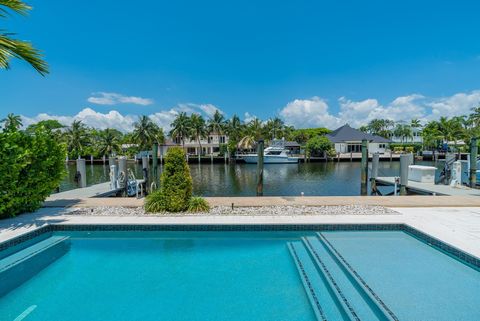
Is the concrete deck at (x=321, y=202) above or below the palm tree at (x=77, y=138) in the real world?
below

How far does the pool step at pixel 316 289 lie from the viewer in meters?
3.69

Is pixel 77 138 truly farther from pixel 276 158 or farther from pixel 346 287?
pixel 346 287

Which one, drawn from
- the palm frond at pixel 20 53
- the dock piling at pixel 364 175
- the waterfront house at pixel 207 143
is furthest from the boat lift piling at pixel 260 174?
the waterfront house at pixel 207 143

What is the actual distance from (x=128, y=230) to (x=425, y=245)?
6.89 meters

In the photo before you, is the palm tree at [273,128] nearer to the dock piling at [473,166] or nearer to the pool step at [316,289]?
the dock piling at [473,166]

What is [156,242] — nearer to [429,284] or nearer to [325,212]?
[325,212]

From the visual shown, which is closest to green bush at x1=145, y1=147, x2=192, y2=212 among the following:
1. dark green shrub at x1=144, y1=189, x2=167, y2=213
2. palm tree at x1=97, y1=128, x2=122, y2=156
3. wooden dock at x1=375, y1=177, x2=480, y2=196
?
dark green shrub at x1=144, y1=189, x2=167, y2=213

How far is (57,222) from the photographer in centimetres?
706

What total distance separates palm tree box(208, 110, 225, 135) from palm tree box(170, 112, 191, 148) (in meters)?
5.28

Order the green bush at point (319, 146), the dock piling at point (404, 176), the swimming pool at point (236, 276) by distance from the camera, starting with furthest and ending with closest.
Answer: the green bush at point (319, 146)
the dock piling at point (404, 176)
the swimming pool at point (236, 276)

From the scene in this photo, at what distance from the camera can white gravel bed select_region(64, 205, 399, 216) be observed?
7894 mm

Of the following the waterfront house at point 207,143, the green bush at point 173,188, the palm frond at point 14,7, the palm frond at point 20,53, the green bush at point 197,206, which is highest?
the palm frond at point 14,7

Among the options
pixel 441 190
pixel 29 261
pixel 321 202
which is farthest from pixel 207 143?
pixel 29 261

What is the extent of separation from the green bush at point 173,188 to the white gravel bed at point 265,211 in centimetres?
30
